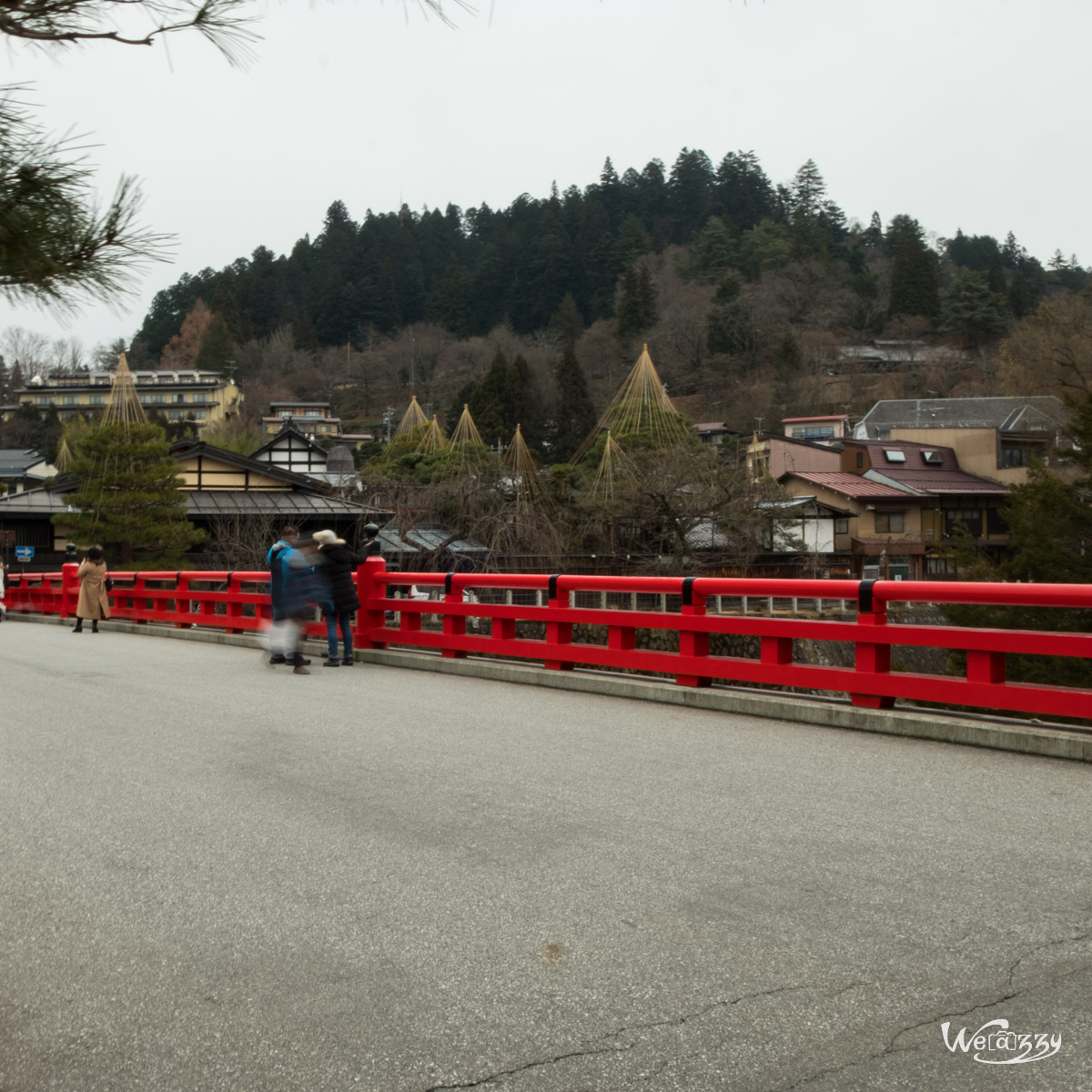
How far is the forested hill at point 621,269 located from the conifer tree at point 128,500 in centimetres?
6799

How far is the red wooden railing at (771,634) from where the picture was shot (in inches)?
293

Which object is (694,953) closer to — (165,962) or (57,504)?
(165,962)

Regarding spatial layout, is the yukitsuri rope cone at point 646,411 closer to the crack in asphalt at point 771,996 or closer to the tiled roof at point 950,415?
the tiled roof at point 950,415

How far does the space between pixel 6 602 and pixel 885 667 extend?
2888 cm

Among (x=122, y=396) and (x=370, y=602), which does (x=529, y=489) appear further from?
(x=370, y=602)

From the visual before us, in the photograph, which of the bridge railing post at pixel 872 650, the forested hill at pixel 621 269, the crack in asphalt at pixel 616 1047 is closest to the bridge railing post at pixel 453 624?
the bridge railing post at pixel 872 650

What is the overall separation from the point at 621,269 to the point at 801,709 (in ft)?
379

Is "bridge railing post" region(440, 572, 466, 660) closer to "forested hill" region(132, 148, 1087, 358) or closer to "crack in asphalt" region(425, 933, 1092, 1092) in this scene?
"crack in asphalt" region(425, 933, 1092, 1092)

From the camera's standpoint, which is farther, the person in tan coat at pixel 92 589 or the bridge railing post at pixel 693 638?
the person in tan coat at pixel 92 589

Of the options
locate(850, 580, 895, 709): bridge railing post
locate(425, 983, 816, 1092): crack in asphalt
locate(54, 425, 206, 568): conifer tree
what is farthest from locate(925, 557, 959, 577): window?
locate(425, 983, 816, 1092): crack in asphalt

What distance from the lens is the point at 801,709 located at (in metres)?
8.66

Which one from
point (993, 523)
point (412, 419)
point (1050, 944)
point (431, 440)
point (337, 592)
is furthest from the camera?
point (412, 419)

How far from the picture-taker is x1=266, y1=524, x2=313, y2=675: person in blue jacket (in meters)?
13.0

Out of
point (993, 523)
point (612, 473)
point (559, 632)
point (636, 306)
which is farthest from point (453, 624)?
point (636, 306)
